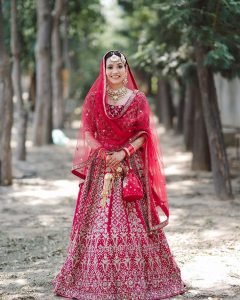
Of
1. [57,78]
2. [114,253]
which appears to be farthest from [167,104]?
[114,253]

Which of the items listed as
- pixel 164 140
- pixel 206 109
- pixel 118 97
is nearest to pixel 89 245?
pixel 118 97

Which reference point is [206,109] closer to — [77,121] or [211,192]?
[211,192]

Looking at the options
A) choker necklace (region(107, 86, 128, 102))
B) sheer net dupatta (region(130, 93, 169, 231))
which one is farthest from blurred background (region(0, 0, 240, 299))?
choker necklace (region(107, 86, 128, 102))

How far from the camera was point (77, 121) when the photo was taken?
3481cm

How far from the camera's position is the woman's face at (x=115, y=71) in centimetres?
489

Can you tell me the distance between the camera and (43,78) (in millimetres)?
18078

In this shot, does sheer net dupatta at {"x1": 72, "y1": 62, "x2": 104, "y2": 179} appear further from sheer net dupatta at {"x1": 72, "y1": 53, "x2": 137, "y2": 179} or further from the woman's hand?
the woman's hand

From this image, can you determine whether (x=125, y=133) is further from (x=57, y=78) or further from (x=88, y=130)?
(x=57, y=78)

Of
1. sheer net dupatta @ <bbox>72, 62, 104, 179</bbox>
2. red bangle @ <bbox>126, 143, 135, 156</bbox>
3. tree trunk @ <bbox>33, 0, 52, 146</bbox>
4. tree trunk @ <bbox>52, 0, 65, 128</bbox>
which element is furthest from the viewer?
tree trunk @ <bbox>52, 0, 65, 128</bbox>

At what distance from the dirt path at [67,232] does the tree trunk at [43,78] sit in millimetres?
4871

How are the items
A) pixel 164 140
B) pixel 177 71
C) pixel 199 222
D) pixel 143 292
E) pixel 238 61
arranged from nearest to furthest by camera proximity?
1. pixel 143 292
2. pixel 199 222
3. pixel 238 61
4. pixel 177 71
5. pixel 164 140

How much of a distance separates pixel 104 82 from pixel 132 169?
72 centimetres

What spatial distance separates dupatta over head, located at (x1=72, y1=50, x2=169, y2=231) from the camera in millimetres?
4914

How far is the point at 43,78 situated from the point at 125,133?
13473 millimetres
